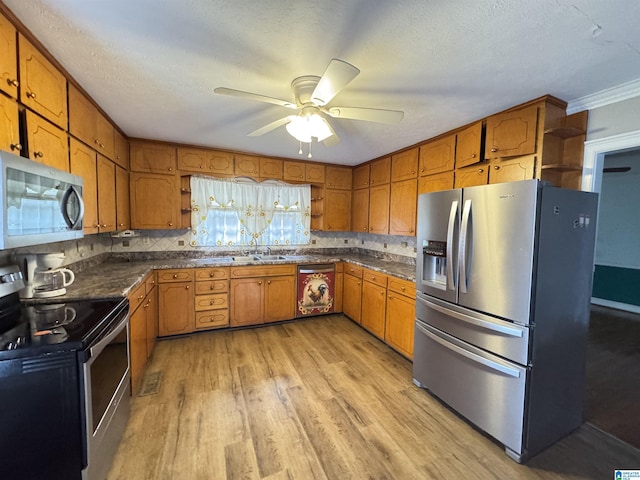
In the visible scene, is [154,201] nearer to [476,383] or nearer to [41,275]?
[41,275]

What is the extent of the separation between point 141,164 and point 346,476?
3.69 metres

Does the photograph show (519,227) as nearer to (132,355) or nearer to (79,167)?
(132,355)

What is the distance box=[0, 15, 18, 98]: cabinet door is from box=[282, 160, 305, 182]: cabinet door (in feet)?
9.37

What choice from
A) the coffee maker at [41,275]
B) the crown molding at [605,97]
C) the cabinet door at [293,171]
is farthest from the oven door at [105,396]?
the crown molding at [605,97]

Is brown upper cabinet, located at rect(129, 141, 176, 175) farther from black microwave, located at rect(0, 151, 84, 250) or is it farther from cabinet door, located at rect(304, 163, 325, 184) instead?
cabinet door, located at rect(304, 163, 325, 184)

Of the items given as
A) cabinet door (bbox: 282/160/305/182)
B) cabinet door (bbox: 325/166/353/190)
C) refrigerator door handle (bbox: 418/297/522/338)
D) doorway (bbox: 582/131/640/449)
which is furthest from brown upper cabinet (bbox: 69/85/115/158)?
doorway (bbox: 582/131/640/449)

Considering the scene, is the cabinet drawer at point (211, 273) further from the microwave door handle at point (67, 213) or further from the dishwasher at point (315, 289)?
the microwave door handle at point (67, 213)

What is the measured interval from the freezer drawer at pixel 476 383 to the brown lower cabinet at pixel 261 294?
1942 millimetres

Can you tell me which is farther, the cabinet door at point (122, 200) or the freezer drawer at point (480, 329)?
the cabinet door at point (122, 200)

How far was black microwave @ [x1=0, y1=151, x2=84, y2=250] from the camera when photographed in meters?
1.14

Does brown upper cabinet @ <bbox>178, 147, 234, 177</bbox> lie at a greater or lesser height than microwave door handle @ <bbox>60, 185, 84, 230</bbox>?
greater

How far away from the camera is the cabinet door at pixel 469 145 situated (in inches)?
98.3

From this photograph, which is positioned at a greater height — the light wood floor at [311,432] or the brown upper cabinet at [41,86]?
the brown upper cabinet at [41,86]

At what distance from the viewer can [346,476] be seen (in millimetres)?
1567
